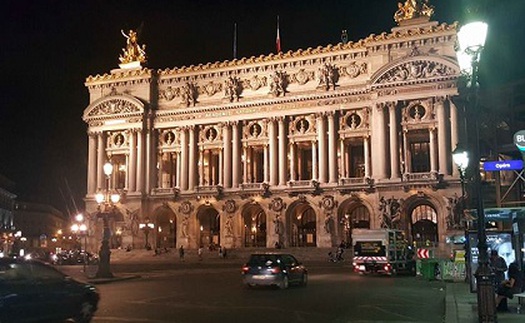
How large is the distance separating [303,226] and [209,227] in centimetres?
1191

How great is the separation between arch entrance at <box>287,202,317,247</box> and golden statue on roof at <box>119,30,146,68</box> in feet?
96.2

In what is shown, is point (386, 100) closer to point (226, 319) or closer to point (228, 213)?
point (228, 213)

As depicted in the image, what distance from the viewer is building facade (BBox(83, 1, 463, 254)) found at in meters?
61.4

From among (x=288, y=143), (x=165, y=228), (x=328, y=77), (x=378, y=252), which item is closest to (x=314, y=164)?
(x=288, y=143)

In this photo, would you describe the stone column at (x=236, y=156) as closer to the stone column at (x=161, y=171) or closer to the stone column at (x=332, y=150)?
the stone column at (x=161, y=171)

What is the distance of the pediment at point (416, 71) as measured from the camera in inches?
2382

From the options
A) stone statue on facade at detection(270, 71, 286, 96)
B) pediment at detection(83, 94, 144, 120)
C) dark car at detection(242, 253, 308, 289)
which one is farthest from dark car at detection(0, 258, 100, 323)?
pediment at detection(83, 94, 144, 120)

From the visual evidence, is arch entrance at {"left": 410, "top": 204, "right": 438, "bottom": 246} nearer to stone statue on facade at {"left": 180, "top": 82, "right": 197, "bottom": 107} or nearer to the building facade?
the building facade

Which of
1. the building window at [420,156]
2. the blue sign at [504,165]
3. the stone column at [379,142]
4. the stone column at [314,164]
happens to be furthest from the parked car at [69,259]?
the blue sign at [504,165]

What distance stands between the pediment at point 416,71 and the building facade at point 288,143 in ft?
0.34

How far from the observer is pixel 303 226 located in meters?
69.1

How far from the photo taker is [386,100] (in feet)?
206

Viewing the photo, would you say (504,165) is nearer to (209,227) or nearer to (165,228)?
(209,227)

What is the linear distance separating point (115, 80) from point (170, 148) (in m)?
12.0
